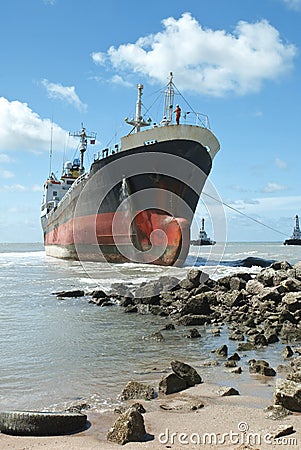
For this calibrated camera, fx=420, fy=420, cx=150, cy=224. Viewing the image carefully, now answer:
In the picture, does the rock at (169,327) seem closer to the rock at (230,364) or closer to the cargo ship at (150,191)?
the rock at (230,364)

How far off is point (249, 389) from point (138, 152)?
17.1 m

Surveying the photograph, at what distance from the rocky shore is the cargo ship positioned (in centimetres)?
748

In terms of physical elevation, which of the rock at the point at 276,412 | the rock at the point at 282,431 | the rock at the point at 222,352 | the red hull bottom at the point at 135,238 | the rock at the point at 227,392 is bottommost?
the rock at the point at 222,352

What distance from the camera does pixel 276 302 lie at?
9.15 m

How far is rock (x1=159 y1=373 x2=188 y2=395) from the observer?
4418 mm

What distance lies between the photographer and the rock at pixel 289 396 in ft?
12.0

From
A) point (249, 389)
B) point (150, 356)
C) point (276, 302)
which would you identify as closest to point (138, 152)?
point (276, 302)

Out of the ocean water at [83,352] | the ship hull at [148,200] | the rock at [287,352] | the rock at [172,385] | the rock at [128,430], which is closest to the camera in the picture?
the rock at [128,430]

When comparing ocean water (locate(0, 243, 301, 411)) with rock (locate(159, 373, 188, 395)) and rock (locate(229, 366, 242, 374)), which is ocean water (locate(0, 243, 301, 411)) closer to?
rock (locate(229, 366, 242, 374))

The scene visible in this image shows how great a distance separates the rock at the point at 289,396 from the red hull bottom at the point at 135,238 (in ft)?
50.2

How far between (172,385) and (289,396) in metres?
1.26

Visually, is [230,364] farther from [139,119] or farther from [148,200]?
[139,119]

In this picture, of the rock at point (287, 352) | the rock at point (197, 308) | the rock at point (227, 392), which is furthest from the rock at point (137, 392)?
the rock at point (197, 308)

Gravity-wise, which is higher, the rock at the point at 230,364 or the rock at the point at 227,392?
the rock at the point at 227,392
